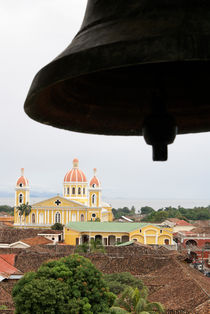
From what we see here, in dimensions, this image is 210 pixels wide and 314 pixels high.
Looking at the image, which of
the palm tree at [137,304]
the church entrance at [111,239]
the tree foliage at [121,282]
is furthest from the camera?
the church entrance at [111,239]

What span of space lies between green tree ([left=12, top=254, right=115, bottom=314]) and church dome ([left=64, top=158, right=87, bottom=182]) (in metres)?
31.4

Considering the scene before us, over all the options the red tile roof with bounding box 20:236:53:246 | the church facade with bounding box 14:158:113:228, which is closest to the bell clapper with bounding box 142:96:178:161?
the red tile roof with bounding box 20:236:53:246

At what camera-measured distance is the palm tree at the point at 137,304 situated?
9.37 metres

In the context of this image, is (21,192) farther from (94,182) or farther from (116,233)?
(116,233)

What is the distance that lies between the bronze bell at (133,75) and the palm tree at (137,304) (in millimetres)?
7891

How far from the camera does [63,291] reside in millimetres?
8930

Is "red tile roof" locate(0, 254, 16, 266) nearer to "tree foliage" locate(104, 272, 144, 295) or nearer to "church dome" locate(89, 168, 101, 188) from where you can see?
"tree foliage" locate(104, 272, 144, 295)

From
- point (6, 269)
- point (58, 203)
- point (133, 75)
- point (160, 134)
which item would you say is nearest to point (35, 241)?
point (6, 269)

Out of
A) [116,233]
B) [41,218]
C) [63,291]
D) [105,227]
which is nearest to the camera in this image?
[63,291]

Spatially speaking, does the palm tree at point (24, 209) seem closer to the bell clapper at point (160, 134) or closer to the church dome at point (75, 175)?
the church dome at point (75, 175)

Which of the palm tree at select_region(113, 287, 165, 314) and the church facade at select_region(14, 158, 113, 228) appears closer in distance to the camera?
the palm tree at select_region(113, 287, 165, 314)

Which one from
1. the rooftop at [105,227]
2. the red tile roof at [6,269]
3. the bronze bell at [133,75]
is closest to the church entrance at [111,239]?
the rooftop at [105,227]

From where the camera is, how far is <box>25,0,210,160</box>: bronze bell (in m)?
1.08

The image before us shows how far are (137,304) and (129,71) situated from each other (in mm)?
8485
